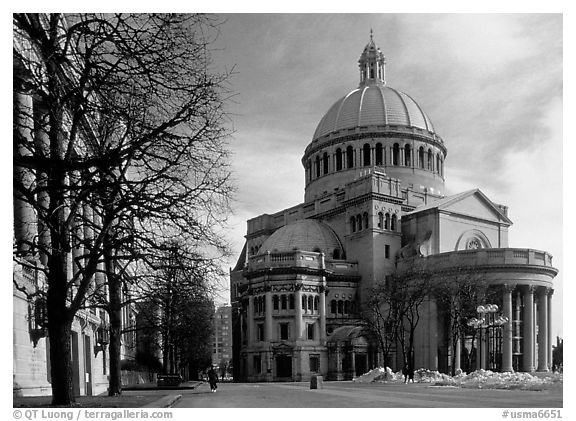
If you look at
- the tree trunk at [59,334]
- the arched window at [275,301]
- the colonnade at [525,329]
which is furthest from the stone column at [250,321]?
the tree trunk at [59,334]

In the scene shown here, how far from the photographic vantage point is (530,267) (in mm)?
63594

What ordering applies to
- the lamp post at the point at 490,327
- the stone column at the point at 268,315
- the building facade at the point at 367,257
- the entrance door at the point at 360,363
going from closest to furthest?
the lamp post at the point at 490,327 < the building facade at the point at 367,257 < the entrance door at the point at 360,363 < the stone column at the point at 268,315

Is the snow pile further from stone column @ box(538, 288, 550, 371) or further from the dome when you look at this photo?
the dome

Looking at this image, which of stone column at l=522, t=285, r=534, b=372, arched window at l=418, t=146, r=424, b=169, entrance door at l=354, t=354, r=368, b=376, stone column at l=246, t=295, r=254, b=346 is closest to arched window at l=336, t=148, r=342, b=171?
arched window at l=418, t=146, r=424, b=169

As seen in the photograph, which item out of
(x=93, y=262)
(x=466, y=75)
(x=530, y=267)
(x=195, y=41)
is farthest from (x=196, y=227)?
(x=530, y=267)

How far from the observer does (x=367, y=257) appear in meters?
71.6

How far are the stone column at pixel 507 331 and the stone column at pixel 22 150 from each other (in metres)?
46.4

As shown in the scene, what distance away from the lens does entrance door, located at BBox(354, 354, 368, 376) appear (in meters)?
66.9

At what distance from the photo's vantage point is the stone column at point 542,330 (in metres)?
62.9

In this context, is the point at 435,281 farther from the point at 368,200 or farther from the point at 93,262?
the point at 93,262

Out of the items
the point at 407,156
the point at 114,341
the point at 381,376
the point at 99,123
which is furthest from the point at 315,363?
the point at 99,123

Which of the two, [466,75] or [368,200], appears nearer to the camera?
[466,75]

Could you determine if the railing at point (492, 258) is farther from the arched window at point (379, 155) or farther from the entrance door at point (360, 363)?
the arched window at point (379, 155)
